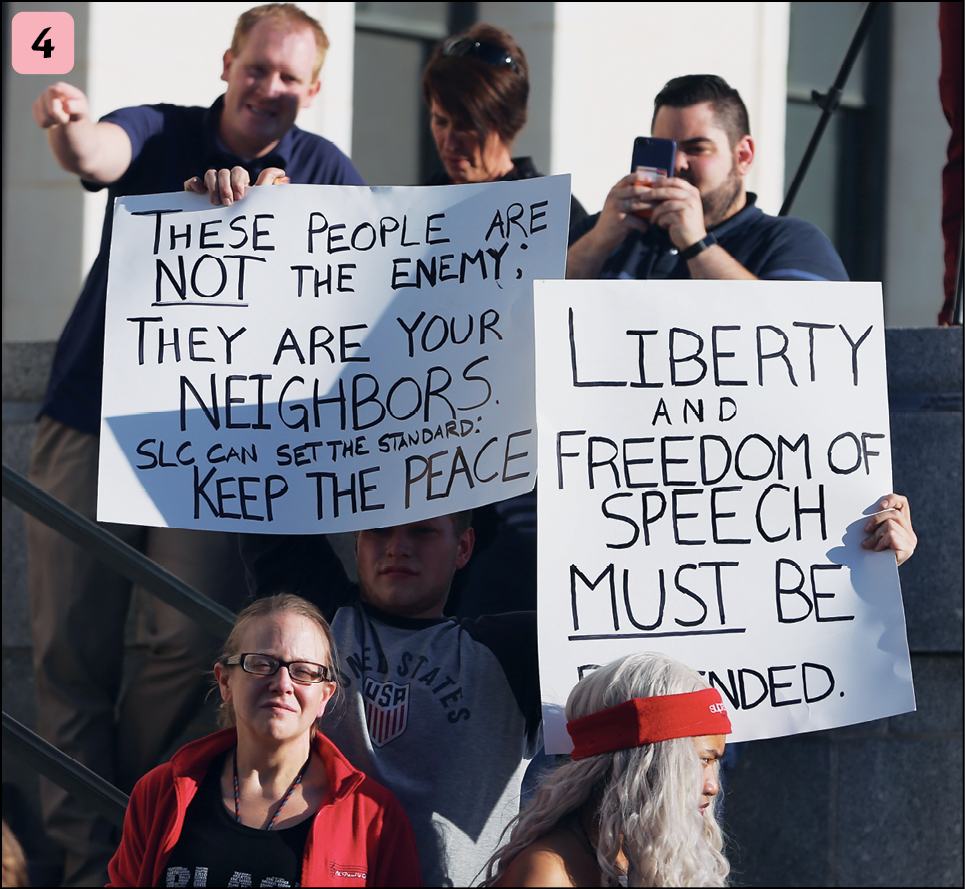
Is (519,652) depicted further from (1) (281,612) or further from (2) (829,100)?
(2) (829,100)

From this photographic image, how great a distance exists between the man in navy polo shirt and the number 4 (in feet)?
6.95

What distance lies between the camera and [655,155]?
3.11 meters

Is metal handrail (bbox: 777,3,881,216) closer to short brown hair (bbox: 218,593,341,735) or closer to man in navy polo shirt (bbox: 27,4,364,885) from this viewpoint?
man in navy polo shirt (bbox: 27,4,364,885)

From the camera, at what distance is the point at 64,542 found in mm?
3703

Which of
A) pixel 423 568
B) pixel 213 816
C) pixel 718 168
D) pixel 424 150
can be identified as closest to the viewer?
pixel 213 816

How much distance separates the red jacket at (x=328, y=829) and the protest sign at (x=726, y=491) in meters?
0.41

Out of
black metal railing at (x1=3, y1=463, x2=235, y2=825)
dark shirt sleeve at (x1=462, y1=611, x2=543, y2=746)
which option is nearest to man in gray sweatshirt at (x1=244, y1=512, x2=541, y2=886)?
dark shirt sleeve at (x1=462, y1=611, x2=543, y2=746)

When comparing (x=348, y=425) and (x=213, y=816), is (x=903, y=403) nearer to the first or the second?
(x=348, y=425)

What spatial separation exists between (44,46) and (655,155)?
11.2 feet

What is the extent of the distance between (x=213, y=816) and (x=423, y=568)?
64 centimetres

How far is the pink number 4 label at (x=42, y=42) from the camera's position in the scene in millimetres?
5145

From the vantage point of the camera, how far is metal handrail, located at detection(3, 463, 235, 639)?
273 cm

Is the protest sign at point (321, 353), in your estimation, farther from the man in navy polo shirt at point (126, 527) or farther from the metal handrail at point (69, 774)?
the man in navy polo shirt at point (126, 527)

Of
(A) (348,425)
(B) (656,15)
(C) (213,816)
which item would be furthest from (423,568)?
(B) (656,15)
